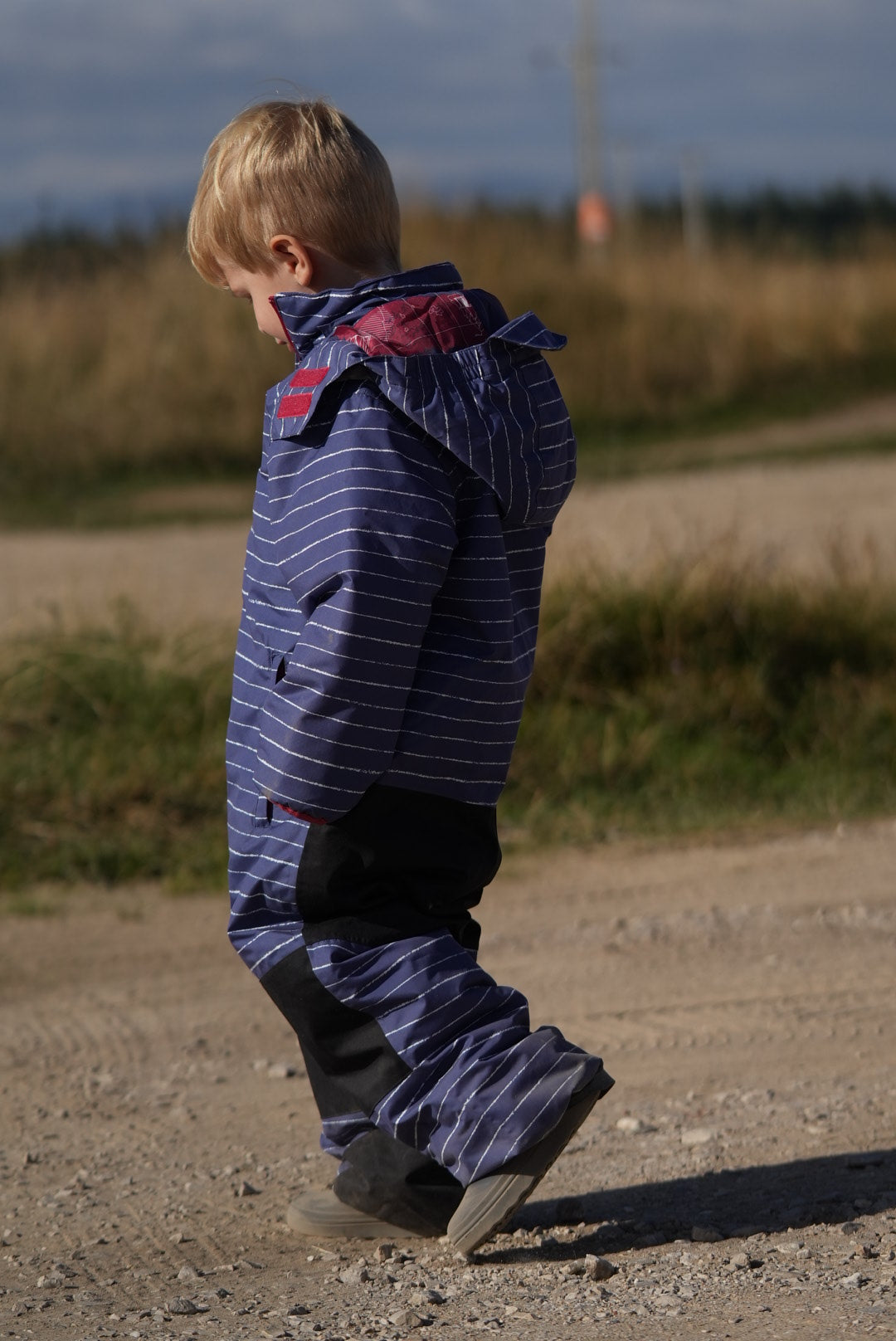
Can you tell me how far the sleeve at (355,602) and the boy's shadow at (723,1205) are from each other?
28.3 inches

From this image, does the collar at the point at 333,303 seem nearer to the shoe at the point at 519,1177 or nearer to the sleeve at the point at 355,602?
the sleeve at the point at 355,602

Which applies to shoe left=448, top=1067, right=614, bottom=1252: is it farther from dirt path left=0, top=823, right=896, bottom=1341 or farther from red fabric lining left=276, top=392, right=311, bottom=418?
red fabric lining left=276, top=392, right=311, bottom=418

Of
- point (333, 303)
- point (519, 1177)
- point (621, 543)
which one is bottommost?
point (519, 1177)

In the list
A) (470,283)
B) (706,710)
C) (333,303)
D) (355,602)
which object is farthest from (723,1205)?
(470,283)

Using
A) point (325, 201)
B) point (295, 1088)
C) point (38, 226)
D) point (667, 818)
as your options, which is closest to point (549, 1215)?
point (295, 1088)

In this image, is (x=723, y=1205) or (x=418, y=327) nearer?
(x=418, y=327)

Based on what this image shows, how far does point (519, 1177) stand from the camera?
6.49ft

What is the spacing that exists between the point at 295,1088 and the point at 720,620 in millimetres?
2946

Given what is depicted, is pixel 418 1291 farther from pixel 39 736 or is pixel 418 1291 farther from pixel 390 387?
pixel 39 736

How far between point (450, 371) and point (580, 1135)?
4.43 feet

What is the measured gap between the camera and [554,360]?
12008 millimetres

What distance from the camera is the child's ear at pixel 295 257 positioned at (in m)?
2.11

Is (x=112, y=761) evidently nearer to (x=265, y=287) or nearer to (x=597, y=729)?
(x=597, y=729)

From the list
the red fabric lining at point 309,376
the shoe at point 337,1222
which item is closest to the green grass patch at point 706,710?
the shoe at point 337,1222
